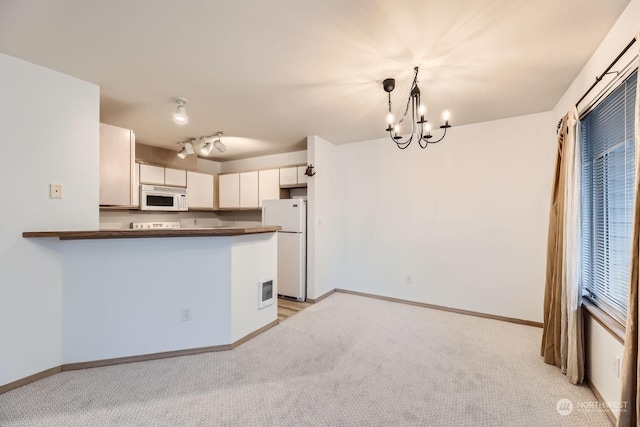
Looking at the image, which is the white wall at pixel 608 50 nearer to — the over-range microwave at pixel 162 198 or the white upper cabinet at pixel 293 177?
the white upper cabinet at pixel 293 177

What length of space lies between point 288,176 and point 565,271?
3.60 metres

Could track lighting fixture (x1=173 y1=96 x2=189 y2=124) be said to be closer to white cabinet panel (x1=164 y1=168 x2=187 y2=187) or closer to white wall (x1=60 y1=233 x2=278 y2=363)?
white wall (x1=60 y1=233 x2=278 y2=363)

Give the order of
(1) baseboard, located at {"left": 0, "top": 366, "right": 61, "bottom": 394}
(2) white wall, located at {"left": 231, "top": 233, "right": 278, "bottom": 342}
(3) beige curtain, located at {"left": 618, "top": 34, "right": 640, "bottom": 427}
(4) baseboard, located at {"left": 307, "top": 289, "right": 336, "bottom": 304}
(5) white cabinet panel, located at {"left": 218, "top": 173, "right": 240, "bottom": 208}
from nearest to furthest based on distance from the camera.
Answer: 1. (3) beige curtain, located at {"left": 618, "top": 34, "right": 640, "bottom": 427}
2. (1) baseboard, located at {"left": 0, "top": 366, "right": 61, "bottom": 394}
3. (2) white wall, located at {"left": 231, "top": 233, "right": 278, "bottom": 342}
4. (4) baseboard, located at {"left": 307, "top": 289, "right": 336, "bottom": 304}
5. (5) white cabinet panel, located at {"left": 218, "top": 173, "right": 240, "bottom": 208}

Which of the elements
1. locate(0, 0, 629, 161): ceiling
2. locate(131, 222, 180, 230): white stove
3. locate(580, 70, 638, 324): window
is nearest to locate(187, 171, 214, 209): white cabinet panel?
locate(131, 222, 180, 230): white stove

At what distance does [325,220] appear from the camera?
409 centimetres

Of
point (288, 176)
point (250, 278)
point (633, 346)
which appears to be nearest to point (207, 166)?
point (288, 176)

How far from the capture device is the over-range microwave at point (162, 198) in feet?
13.1

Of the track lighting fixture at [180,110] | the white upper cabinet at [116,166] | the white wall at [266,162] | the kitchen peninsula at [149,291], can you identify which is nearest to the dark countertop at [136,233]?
the kitchen peninsula at [149,291]

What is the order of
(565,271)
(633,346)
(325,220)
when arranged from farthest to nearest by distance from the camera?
(325,220) → (565,271) → (633,346)

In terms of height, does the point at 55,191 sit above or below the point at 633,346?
above

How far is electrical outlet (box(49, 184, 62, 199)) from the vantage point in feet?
6.85

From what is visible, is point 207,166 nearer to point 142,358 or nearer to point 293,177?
point 293,177

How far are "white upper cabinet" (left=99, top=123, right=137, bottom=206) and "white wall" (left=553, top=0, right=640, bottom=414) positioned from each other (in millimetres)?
4159

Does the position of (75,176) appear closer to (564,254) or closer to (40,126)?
(40,126)
